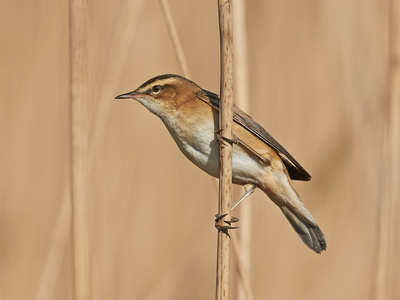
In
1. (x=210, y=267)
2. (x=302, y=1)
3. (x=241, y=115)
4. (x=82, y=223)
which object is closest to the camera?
(x=82, y=223)

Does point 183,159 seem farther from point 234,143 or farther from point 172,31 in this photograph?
point 172,31

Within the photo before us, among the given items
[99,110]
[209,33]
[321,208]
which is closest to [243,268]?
[99,110]

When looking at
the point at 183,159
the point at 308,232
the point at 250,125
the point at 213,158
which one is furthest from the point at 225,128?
the point at 183,159

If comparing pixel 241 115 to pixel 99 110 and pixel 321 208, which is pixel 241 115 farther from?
pixel 321 208

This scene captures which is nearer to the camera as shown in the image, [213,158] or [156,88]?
[213,158]

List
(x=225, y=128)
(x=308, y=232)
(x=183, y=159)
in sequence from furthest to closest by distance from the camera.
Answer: (x=183, y=159)
(x=308, y=232)
(x=225, y=128)
